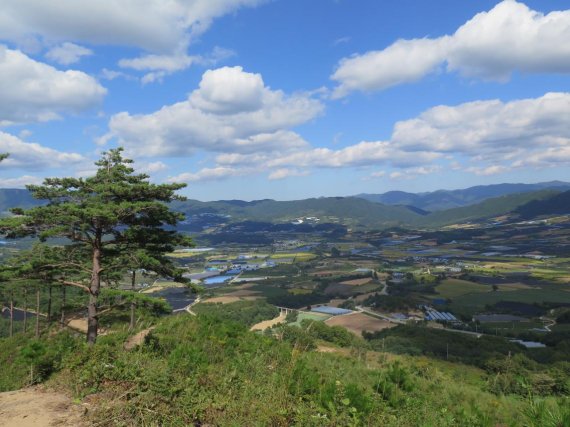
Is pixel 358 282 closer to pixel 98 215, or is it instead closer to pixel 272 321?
pixel 272 321

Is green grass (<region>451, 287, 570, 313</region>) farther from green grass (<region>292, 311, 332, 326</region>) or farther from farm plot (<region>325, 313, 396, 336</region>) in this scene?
green grass (<region>292, 311, 332, 326</region>)

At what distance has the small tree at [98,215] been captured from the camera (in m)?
14.6

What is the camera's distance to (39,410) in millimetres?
6859

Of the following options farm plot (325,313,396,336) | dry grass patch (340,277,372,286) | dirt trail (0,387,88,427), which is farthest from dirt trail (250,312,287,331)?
dirt trail (0,387,88,427)

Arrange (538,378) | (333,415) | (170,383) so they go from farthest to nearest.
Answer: (538,378), (170,383), (333,415)

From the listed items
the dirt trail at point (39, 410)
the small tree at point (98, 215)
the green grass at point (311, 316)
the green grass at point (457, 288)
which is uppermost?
the small tree at point (98, 215)

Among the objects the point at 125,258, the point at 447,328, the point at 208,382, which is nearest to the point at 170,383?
the point at 208,382

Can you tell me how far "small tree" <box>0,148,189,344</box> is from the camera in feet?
48.0

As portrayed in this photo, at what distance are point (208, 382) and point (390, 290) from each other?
11433cm

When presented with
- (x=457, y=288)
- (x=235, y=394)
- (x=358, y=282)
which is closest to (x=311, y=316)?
(x=358, y=282)

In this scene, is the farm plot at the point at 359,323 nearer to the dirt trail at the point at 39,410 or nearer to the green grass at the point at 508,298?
the green grass at the point at 508,298

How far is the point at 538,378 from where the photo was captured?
2283 centimetres

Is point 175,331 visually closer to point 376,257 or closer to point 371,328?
point 371,328

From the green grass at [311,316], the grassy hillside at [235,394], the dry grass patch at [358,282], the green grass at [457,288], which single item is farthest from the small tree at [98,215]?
the dry grass patch at [358,282]
